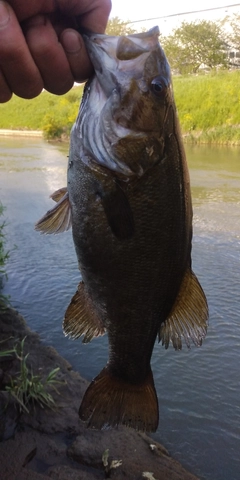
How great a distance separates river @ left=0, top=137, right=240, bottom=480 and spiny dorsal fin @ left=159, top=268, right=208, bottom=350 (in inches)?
86.4

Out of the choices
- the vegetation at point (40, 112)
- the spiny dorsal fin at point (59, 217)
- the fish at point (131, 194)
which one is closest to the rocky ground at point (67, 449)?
the fish at point (131, 194)

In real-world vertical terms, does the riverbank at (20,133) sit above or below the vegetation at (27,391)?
below

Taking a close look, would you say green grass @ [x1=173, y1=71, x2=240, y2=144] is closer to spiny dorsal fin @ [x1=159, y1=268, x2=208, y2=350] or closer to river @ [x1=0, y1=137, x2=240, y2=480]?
river @ [x1=0, y1=137, x2=240, y2=480]

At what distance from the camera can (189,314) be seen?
6.64 ft

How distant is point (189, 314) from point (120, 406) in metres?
0.52

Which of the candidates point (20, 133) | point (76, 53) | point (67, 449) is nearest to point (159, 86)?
point (76, 53)

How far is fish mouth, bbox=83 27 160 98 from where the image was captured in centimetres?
168

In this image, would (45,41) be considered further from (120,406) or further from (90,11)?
(120,406)

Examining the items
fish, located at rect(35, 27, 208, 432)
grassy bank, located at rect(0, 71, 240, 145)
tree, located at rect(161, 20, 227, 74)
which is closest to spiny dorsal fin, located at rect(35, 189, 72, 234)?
fish, located at rect(35, 27, 208, 432)

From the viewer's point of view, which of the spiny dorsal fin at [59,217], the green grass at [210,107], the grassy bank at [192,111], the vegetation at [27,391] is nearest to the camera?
the spiny dorsal fin at [59,217]

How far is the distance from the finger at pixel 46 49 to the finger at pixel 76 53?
19 millimetres

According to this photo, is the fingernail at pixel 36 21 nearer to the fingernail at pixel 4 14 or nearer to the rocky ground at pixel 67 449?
the fingernail at pixel 4 14

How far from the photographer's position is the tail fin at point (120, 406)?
2.12 meters

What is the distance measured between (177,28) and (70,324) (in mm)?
48557
